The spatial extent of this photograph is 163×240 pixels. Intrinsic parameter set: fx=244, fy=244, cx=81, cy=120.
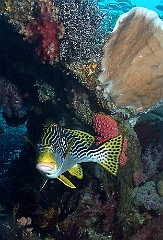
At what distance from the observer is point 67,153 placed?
105 inches

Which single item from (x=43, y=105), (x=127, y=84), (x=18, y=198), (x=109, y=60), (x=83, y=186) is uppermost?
(x=109, y=60)

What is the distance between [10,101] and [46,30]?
8.27 feet

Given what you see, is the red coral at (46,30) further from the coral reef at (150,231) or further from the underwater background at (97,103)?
the coral reef at (150,231)

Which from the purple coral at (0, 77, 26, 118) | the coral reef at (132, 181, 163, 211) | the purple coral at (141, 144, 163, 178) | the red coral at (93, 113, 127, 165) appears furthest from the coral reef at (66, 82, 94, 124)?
the purple coral at (0, 77, 26, 118)

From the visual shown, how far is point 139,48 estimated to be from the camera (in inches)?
159

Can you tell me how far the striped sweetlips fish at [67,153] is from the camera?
2.39m

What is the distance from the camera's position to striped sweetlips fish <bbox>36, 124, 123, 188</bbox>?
94.0 inches

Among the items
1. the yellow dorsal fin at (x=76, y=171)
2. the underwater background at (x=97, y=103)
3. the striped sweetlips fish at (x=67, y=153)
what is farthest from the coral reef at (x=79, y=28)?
the yellow dorsal fin at (x=76, y=171)

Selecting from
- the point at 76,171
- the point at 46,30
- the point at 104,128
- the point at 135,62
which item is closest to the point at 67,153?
the point at 76,171

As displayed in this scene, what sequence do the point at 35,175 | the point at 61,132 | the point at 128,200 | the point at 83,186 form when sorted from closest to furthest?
the point at 61,132
the point at 128,200
the point at 83,186
the point at 35,175

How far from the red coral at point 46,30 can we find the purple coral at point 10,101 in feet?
6.64

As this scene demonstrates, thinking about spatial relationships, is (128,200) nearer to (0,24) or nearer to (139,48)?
(139,48)

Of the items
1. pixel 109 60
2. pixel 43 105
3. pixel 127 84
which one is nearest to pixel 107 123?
pixel 127 84

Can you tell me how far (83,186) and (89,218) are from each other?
2.09ft
